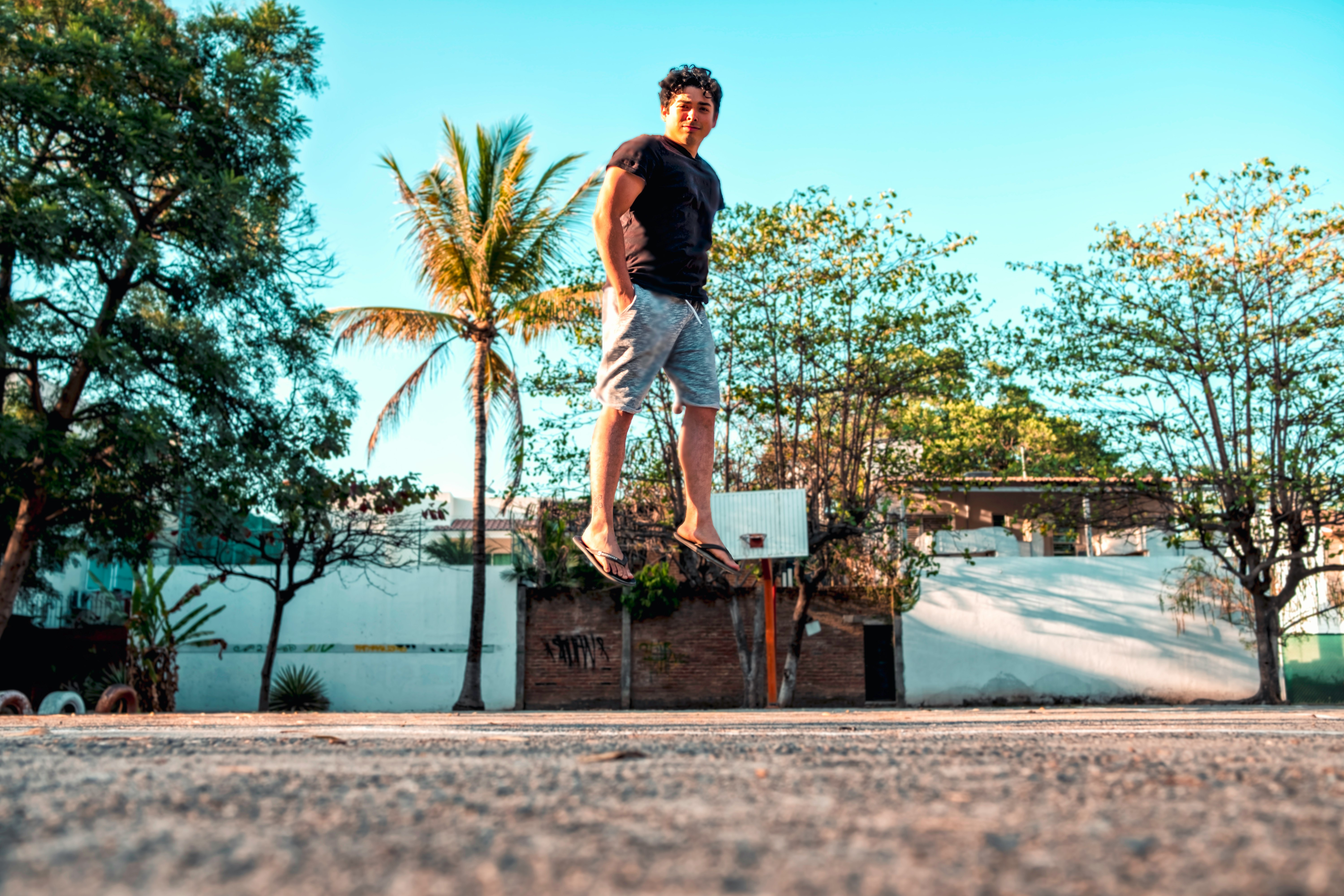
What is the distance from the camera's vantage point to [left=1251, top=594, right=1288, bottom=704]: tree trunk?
15.5 meters

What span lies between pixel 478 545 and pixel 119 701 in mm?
5982

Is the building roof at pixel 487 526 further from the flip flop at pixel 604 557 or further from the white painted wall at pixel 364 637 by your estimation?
the flip flop at pixel 604 557

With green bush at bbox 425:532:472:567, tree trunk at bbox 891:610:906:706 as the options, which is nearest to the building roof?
green bush at bbox 425:532:472:567

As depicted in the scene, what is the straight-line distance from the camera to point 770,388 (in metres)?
16.4

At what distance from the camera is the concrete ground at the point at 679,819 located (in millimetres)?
792

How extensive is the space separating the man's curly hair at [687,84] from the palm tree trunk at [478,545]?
1359cm

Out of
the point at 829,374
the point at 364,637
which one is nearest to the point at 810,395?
the point at 829,374

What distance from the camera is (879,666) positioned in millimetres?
17562

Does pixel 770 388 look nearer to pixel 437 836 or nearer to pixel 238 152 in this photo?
pixel 238 152

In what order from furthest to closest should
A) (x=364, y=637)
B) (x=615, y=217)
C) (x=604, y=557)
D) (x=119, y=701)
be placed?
(x=364, y=637) < (x=119, y=701) < (x=604, y=557) < (x=615, y=217)

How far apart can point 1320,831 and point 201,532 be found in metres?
13.6

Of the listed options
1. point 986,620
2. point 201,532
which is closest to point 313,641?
point 201,532

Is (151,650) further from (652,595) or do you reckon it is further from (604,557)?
(604,557)

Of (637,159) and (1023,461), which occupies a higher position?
(1023,461)
